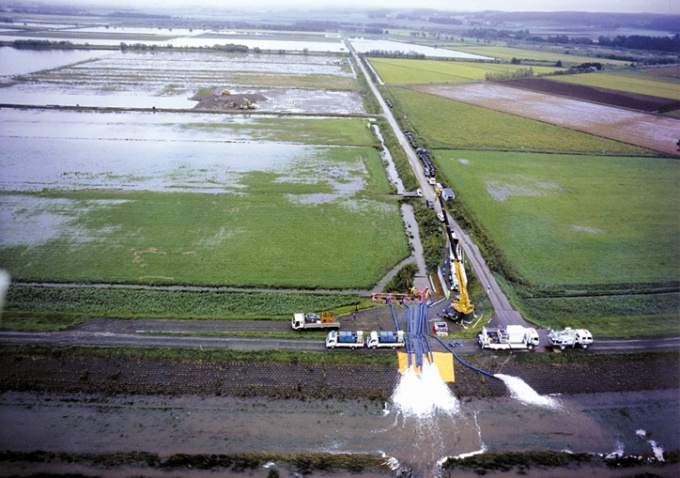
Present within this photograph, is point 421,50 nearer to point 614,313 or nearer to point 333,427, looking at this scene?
point 614,313

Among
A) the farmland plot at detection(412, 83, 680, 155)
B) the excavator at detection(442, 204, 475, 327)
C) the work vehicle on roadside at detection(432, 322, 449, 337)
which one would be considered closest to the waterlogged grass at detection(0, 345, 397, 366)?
the work vehicle on roadside at detection(432, 322, 449, 337)

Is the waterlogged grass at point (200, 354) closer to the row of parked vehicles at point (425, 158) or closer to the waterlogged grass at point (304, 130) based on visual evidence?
the row of parked vehicles at point (425, 158)

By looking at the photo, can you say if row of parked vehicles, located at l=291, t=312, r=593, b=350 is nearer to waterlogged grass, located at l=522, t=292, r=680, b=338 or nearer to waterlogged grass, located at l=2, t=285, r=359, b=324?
waterlogged grass, located at l=522, t=292, r=680, b=338

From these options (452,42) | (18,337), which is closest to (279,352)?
(18,337)

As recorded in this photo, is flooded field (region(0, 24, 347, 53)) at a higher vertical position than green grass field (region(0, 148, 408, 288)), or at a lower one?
higher

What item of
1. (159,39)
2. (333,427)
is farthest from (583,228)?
(159,39)

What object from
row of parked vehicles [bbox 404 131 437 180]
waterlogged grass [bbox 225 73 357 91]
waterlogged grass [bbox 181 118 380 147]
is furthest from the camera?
waterlogged grass [bbox 225 73 357 91]
